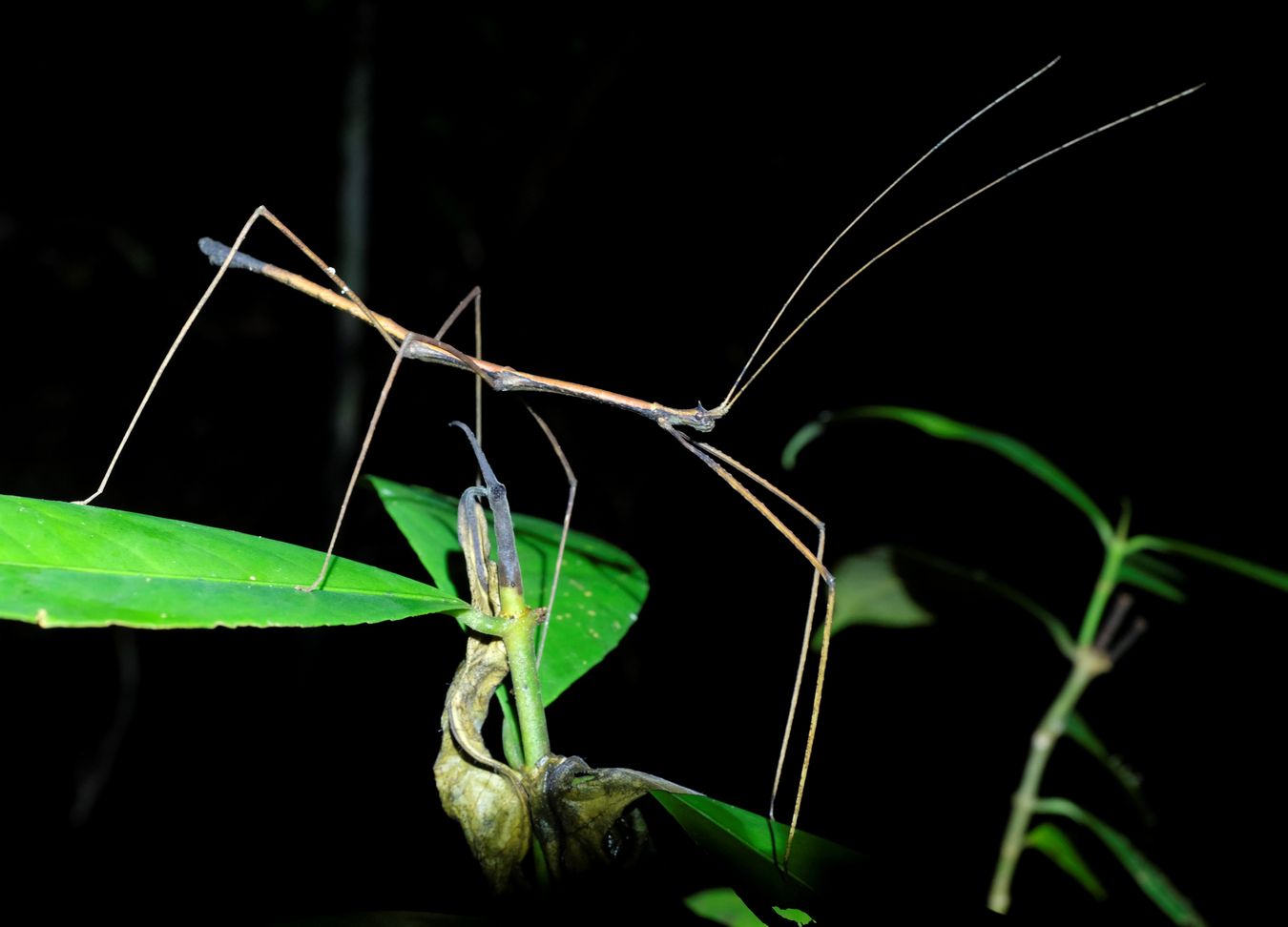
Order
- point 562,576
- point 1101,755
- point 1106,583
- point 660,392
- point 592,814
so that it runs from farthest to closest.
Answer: point 660,392 → point 1101,755 → point 1106,583 → point 562,576 → point 592,814

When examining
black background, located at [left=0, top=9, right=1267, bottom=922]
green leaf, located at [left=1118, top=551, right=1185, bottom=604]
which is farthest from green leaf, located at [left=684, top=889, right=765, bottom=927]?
green leaf, located at [left=1118, top=551, right=1185, bottom=604]

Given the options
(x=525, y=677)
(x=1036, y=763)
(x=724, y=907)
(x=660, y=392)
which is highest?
(x=660, y=392)

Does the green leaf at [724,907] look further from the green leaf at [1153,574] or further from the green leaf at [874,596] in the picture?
the green leaf at [1153,574]

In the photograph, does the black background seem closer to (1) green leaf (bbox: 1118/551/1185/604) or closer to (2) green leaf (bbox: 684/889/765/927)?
(1) green leaf (bbox: 1118/551/1185/604)

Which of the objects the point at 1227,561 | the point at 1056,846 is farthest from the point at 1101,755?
the point at 1227,561

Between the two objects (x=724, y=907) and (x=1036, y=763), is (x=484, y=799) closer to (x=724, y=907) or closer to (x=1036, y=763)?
(x=724, y=907)

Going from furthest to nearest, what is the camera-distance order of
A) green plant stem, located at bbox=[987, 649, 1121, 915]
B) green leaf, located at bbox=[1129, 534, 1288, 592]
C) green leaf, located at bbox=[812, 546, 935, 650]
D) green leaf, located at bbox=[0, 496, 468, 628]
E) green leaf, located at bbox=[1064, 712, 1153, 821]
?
green leaf, located at bbox=[812, 546, 935, 650]
green leaf, located at bbox=[1064, 712, 1153, 821]
green plant stem, located at bbox=[987, 649, 1121, 915]
green leaf, located at bbox=[1129, 534, 1288, 592]
green leaf, located at bbox=[0, 496, 468, 628]

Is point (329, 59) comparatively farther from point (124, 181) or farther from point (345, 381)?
point (345, 381)
